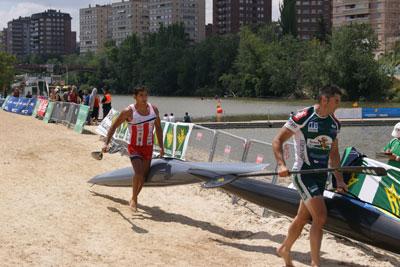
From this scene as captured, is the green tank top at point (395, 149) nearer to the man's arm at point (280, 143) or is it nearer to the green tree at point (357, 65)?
the man's arm at point (280, 143)

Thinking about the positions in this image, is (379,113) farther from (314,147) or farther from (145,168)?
(314,147)

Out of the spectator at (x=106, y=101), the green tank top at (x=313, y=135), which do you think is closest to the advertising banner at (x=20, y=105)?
the spectator at (x=106, y=101)

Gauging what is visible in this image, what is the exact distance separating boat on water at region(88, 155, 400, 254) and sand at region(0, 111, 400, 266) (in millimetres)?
491

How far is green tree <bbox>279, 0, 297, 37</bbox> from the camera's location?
122875 mm

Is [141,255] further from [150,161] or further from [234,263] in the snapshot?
[150,161]

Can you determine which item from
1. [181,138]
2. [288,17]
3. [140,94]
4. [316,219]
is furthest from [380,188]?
[288,17]

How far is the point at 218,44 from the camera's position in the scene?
120 meters

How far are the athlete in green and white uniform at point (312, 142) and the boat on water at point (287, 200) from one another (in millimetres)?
776

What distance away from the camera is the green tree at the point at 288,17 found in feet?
403

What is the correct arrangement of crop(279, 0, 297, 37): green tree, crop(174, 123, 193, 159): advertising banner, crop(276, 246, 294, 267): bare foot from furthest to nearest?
crop(279, 0, 297, 37): green tree → crop(174, 123, 193, 159): advertising banner → crop(276, 246, 294, 267): bare foot

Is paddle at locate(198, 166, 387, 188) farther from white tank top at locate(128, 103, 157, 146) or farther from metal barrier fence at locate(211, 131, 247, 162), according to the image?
metal barrier fence at locate(211, 131, 247, 162)

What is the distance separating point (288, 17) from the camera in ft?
403

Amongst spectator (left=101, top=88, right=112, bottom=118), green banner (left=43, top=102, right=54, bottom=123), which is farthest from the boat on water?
green banner (left=43, top=102, right=54, bottom=123)

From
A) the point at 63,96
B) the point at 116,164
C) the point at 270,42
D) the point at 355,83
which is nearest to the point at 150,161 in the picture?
the point at 116,164
